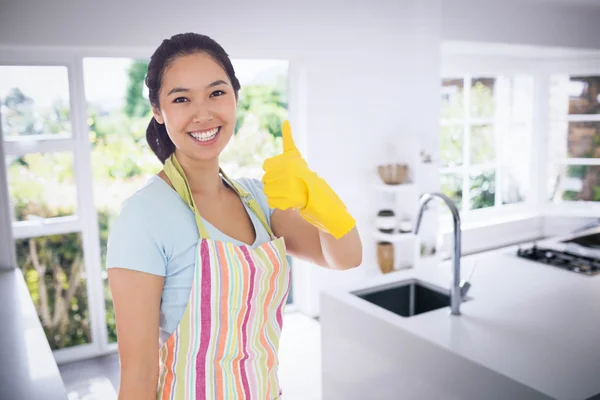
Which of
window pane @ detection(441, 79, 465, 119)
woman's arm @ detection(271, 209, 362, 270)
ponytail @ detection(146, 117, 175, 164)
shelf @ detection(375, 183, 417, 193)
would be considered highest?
window pane @ detection(441, 79, 465, 119)

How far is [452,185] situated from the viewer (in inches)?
192

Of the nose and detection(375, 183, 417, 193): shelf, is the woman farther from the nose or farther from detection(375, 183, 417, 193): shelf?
detection(375, 183, 417, 193): shelf

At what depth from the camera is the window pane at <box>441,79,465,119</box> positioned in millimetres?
4680

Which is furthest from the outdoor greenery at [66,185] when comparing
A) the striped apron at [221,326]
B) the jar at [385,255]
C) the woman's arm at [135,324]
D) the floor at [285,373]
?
the woman's arm at [135,324]

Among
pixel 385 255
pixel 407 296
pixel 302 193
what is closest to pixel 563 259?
pixel 407 296

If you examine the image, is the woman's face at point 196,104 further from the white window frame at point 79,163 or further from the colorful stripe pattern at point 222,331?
the white window frame at point 79,163

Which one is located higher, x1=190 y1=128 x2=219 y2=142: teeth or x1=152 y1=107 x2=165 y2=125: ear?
x1=152 y1=107 x2=165 y2=125: ear

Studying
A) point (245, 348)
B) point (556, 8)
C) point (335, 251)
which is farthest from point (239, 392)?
point (556, 8)

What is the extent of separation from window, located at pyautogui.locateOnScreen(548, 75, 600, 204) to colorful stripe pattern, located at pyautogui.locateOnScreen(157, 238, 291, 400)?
16.2 ft

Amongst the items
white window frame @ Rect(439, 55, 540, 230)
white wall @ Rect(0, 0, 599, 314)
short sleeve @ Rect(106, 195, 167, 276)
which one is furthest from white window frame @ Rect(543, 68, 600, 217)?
short sleeve @ Rect(106, 195, 167, 276)

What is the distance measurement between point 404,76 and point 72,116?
2.29 m

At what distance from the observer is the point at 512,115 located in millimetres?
5215

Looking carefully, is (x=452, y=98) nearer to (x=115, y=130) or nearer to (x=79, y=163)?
(x=115, y=130)

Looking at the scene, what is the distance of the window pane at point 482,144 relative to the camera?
4.90m
